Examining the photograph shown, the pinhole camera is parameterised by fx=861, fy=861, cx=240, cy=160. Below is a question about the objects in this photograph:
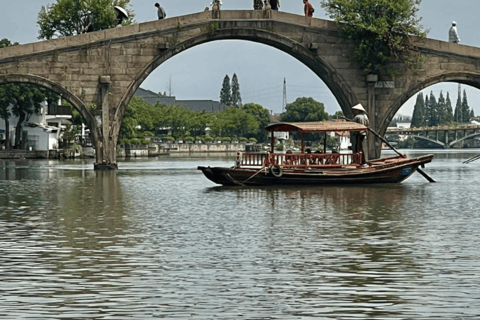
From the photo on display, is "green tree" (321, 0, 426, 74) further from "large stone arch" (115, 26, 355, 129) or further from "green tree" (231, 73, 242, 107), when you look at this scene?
"green tree" (231, 73, 242, 107)

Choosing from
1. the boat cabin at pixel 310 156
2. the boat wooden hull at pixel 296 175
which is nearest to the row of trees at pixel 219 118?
the boat cabin at pixel 310 156

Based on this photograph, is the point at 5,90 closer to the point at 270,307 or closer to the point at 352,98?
the point at 352,98

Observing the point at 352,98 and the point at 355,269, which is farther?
the point at 352,98

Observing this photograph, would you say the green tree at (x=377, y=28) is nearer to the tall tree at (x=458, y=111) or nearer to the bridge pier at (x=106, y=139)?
the bridge pier at (x=106, y=139)

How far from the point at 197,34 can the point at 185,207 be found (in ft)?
61.3

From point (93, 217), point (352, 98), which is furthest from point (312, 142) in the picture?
point (93, 217)

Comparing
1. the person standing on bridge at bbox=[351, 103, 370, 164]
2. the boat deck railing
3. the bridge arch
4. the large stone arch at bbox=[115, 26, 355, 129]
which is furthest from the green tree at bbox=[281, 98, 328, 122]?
the boat deck railing

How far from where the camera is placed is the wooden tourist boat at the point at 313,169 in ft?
96.3

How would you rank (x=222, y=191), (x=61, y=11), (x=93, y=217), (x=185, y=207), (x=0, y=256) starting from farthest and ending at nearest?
1. (x=61, y=11)
2. (x=222, y=191)
3. (x=185, y=207)
4. (x=93, y=217)
5. (x=0, y=256)

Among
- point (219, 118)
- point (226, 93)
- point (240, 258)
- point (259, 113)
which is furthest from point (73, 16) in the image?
point (226, 93)

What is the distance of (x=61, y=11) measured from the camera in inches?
2277

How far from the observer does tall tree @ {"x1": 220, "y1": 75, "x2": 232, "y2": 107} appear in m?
161

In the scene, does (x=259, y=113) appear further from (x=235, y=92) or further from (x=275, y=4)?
(x=275, y=4)

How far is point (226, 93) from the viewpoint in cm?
16238
